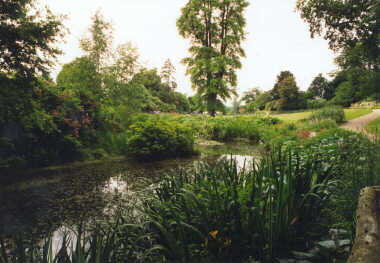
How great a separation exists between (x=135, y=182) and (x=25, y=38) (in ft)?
10.8

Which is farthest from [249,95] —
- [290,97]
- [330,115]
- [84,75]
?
[84,75]

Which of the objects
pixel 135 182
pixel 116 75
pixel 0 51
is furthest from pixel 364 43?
pixel 0 51

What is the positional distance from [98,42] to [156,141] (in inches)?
211

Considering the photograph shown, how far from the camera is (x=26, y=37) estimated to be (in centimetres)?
388

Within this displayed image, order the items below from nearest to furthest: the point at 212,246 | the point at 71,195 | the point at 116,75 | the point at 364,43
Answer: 1. the point at 212,246
2. the point at 71,195
3. the point at 116,75
4. the point at 364,43

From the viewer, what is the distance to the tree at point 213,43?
1952 cm

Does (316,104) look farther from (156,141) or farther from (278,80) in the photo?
(156,141)

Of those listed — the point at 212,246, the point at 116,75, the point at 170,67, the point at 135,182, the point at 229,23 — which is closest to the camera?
the point at 212,246

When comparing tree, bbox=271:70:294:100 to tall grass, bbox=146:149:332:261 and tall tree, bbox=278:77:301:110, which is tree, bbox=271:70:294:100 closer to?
tall tree, bbox=278:77:301:110

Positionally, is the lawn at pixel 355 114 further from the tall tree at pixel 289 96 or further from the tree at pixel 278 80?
the tree at pixel 278 80

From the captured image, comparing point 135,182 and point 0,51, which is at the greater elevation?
point 0,51

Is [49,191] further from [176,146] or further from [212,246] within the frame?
[176,146]

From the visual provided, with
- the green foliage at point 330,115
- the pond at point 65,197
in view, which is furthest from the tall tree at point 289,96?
the pond at point 65,197

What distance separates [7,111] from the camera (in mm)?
4641
